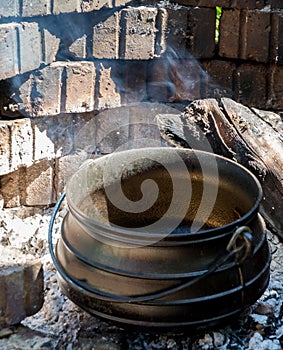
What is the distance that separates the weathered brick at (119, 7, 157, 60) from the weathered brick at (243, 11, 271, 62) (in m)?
0.49

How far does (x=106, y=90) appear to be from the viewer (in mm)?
2863

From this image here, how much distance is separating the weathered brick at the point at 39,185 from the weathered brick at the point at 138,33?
67 centimetres

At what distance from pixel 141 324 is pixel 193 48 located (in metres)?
1.74

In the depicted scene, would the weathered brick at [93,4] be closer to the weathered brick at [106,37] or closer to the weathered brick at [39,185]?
the weathered brick at [106,37]

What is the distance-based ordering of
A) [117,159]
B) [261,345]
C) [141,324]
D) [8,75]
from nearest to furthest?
[141,324], [261,345], [117,159], [8,75]

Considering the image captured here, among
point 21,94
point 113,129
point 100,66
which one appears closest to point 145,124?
point 113,129

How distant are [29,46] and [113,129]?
686 millimetres

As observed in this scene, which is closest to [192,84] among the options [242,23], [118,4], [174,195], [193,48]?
[193,48]

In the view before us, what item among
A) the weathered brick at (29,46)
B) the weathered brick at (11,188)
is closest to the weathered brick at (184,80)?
the weathered brick at (29,46)

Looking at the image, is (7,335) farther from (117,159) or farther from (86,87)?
(86,87)

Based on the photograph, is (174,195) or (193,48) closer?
(174,195)

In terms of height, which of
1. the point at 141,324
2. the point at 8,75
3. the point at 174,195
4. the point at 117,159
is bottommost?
the point at 141,324

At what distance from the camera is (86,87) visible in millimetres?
2773

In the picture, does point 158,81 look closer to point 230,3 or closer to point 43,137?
point 230,3
